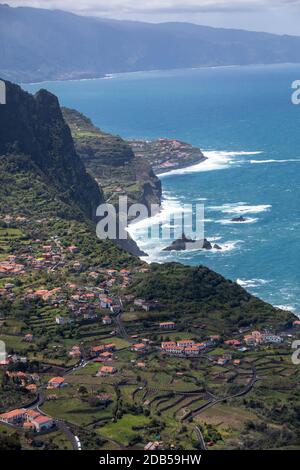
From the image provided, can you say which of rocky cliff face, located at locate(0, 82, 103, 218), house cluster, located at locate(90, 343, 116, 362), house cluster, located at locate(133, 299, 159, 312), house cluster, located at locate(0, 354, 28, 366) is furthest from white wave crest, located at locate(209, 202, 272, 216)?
house cluster, located at locate(0, 354, 28, 366)

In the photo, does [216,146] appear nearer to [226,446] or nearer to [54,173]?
[54,173]

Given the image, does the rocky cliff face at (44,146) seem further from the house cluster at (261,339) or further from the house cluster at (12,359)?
the house cluster at (12,359)

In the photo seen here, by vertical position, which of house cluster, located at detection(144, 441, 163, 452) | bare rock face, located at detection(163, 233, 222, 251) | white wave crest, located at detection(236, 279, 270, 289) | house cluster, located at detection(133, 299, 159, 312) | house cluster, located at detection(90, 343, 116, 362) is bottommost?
house cluster, located at detection(144, 441, 163, 452)

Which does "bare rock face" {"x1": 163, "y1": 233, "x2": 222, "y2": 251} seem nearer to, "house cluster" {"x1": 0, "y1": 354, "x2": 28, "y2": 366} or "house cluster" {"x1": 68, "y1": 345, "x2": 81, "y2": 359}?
"house cluster" {"x1": 68, "y1": 345, "x2": 81, "y2": 359}

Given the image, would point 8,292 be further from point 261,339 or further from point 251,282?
point 251,282
